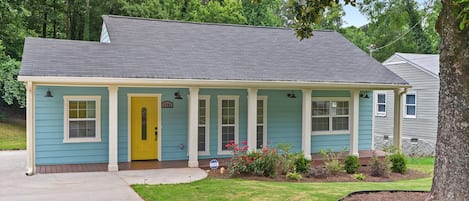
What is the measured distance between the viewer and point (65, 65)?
35.0 feet

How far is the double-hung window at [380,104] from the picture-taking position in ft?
74.9

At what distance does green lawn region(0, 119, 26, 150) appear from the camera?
16855mm

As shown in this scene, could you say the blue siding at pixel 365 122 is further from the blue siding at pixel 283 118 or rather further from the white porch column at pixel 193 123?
the white porch column at pixel 193 123

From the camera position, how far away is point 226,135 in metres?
13.1

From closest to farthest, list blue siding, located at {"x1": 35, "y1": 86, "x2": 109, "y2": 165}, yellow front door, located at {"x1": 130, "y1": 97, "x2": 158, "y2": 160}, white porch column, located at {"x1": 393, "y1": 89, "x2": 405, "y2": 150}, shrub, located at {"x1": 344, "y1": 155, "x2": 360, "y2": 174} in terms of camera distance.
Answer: shrub, located at {"x1": 344, "y1": 155, "x2": 360, "y2": 174}, blue siding, located at {"x1": 35, "y1": 86, "x2": 109, "y2": 165}, yellow front door, located at {"x1": 130, "y1": 97, "x2": 158, "y2": 160}, white porch column, located at {"x1": 393, "y1": 89, "x2": 405, "y2": 150}

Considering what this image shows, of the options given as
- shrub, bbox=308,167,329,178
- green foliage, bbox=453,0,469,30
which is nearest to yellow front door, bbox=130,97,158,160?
shrub, bbox=308,167,329,178

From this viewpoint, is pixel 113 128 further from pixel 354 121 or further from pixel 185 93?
pixel 354 121

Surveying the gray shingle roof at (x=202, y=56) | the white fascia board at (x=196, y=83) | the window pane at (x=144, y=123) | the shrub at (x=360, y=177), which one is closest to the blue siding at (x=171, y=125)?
the window pane at (x=144, y=123)

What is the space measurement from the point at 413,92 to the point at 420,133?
6.35ft

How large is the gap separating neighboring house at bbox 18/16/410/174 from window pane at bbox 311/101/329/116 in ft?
0.11

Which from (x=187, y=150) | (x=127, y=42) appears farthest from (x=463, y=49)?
(x=127, y=42)

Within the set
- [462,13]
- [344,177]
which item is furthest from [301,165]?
[462,13]

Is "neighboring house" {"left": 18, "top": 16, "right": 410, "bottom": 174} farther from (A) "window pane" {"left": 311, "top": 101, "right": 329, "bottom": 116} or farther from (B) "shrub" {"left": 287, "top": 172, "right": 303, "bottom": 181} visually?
(B) "shrub" {"left": 287, "top": 172, "right": 303, "bottom": 181}

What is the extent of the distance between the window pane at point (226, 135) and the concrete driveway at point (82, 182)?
84.0 inches
